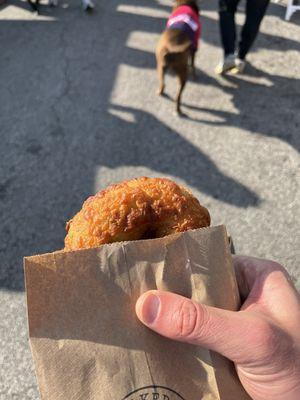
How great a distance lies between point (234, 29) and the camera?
495 centimetres

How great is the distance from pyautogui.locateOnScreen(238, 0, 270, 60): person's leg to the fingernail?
449 cm

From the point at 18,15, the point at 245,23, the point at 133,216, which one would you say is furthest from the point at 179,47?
the point at 18,15

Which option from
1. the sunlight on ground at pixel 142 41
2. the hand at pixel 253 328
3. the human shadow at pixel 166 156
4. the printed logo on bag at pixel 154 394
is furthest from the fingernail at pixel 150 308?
the sunlight on ground at pixel 142 41

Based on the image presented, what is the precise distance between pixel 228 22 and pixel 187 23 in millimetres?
595

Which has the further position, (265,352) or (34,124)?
(34,124)

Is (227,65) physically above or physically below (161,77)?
above

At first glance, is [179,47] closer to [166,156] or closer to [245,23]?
[245,23]

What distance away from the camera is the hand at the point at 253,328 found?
1113 millimetres

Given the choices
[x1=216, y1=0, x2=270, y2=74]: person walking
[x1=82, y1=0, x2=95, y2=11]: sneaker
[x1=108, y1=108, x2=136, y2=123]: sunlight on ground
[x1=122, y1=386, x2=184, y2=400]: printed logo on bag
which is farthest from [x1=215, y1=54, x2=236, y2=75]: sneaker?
[x1=122, y1=386, x2=184, y2=400]: printed logo on bag

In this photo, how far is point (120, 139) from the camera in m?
4.44

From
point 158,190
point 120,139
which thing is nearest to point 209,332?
point 158,190

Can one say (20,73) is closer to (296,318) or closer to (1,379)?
(1,379)

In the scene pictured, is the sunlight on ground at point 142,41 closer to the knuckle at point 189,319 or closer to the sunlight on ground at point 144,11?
the sunlight on ground at point 144,11

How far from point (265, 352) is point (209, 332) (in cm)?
20
